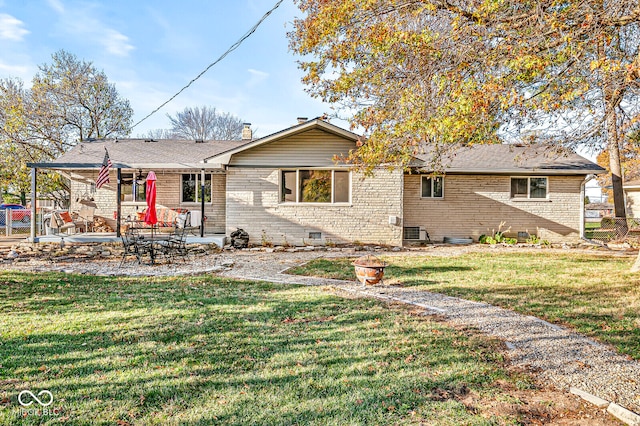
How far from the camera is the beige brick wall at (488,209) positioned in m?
15.7

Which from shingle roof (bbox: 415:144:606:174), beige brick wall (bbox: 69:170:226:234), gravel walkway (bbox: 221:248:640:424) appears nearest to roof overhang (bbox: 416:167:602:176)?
shingle roof (bbox: 415:144:606:174)

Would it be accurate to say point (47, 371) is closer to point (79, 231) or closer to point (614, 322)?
point (614, 322)

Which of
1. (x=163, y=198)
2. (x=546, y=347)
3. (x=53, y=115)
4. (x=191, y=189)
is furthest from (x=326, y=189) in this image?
(x=53, y=115)

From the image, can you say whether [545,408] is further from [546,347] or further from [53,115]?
[53,115]

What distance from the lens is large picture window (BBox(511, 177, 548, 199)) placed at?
52.0 feet

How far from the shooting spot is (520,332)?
4.69 metres

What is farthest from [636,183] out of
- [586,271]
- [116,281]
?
[116,281]

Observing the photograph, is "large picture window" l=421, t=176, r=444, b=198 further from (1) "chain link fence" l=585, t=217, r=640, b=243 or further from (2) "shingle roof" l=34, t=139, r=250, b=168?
(2) "shingle roof" l=34, t=139, r=250, b=168

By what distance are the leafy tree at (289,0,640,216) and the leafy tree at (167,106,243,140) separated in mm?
33935

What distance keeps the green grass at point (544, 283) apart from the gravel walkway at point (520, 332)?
347 mm

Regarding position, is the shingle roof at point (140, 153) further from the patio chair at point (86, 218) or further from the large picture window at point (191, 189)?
the patio chair at point (86, 218)

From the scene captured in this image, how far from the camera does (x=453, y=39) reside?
20.7 ft

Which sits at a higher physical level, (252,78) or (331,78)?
(252,78)

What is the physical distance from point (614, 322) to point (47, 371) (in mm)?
6336
